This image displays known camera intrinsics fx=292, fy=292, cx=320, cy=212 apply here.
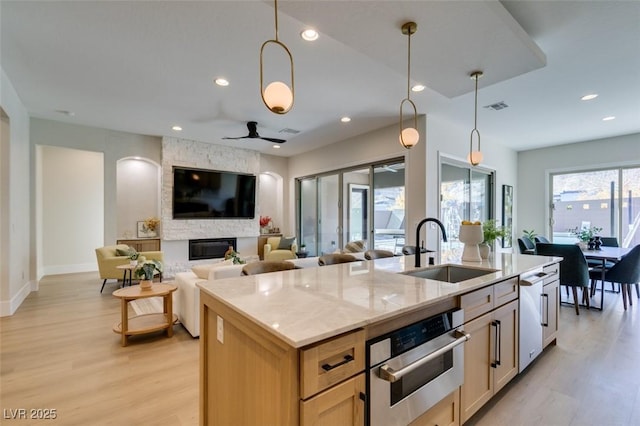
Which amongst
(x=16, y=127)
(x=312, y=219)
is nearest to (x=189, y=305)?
(x=16, y=127)

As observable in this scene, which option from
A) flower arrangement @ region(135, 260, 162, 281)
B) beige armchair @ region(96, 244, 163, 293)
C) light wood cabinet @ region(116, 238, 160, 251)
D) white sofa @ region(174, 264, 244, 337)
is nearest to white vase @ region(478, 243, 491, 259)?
white sofa @ region(174, 264, 244, 337)

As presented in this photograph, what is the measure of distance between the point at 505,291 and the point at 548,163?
21.3ft

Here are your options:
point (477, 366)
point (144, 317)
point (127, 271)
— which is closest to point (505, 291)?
point (477, 366)

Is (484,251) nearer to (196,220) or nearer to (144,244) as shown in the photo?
(196,220)

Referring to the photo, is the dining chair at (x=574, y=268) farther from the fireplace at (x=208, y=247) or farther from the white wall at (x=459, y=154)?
the fireplace at (x=208, y=247)

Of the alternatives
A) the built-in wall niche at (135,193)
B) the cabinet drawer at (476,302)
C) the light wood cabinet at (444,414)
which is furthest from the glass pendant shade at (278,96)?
the built-in wall niche at (135,193)

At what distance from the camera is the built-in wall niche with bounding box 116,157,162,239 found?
6.62 metres

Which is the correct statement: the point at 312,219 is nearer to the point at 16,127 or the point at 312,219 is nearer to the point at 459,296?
the point at 16,127

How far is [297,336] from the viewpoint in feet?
3.15

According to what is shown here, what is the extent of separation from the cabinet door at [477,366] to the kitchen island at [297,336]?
272 mm

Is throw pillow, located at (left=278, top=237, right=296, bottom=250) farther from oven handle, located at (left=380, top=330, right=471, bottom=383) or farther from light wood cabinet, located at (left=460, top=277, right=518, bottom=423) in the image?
oven handle, located at (left=380, top=330, right=471, bottom=383)

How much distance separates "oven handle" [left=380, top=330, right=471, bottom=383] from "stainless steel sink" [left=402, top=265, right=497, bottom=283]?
0.72 meters

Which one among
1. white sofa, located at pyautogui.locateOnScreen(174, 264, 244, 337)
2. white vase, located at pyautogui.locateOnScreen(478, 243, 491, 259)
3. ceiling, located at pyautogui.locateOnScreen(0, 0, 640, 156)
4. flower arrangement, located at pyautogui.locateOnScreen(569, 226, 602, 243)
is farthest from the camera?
flower arrangement, located at pyautogui.locateOnScreen(569, 226, 602, 243)

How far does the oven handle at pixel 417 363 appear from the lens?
46.6 inches
